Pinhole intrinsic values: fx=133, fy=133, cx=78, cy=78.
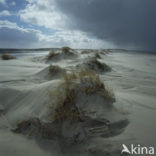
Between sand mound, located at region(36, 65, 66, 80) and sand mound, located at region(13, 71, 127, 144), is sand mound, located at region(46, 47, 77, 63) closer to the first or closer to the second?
sand mound, located at region(36, 65, 66, 80)

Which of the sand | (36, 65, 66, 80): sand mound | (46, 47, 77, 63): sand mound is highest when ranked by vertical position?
(46, 47, 77, 63): sand mound

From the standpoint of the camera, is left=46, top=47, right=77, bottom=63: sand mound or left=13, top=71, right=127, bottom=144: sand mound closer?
left=13, top=71, right=127, bottom=144: sand mound

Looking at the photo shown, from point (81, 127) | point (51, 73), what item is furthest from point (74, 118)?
point (51, 73)

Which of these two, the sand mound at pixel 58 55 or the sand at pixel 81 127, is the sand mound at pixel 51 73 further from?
the sand mound at pixel 58 55

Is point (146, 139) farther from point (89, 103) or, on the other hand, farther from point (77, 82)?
point (77, 82)

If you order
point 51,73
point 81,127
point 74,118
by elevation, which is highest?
point 51,73

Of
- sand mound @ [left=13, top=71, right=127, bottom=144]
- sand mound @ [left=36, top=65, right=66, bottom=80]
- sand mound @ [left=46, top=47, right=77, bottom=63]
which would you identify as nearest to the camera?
sand mound @ [left=13, top=71, right=127, bottom=144]

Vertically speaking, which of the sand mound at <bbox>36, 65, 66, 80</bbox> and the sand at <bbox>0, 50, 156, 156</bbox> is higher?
the sand mound at <bbox>36, 65, 66, 80</bbox>

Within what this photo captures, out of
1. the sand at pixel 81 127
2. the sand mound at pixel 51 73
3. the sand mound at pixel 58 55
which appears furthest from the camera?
the sand mound at pixel 58 55

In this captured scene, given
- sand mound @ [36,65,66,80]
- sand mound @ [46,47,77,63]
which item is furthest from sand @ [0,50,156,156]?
sand mound @ [46,47,77,63]

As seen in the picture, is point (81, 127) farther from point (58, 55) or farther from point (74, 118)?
point (58, 55)

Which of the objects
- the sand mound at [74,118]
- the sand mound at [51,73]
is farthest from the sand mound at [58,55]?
the sand mound at [74,118]

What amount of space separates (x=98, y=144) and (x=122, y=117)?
0.62 m

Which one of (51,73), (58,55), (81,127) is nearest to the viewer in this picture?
(81,127)
